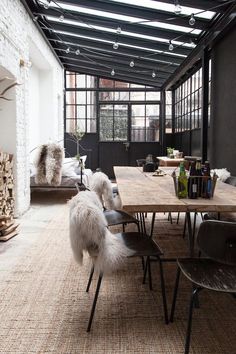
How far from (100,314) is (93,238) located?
0.67m

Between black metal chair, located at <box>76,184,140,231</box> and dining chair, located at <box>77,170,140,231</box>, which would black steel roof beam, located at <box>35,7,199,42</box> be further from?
black metal chair, located at <box>76,184,140,231</box>

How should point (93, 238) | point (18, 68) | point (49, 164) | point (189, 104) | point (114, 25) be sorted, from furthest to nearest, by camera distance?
point (189, 104)
point (49, 164)
point (114, 25)
point (18, 68)
point (93, 238)

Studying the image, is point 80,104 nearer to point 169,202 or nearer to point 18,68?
point 18,68

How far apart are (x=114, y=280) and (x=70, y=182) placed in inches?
159

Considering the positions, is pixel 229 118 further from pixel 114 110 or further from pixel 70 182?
pixel 114 110

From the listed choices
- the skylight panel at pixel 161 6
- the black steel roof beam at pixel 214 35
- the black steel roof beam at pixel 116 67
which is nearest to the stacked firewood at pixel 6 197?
the skylight panel at pixel 161 6

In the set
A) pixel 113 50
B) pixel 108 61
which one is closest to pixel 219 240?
pixel 113 50

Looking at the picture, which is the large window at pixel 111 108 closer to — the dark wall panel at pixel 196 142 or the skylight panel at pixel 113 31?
the dark wall panel at pixel 196 142

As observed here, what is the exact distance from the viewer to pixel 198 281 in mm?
1737

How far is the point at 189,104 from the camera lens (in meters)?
8.28

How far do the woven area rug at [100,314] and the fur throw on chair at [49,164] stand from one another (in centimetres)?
317

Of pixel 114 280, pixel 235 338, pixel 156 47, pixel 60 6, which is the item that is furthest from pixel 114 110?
pixel 235 338

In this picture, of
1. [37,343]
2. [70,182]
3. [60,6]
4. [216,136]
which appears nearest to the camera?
[37,343]

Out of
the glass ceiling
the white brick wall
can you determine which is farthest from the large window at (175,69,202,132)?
the white brick wall
